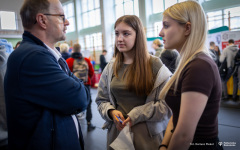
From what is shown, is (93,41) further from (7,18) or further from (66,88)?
(66,88)

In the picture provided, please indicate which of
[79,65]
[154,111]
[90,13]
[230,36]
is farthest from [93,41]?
[154,111]

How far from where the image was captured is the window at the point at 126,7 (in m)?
13.9

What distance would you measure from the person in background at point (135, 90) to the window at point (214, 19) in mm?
10006

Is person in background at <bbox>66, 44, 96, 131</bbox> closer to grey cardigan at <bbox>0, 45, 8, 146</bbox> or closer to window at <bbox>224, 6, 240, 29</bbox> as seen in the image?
grey cardigan at <bbox>0, 45, 8, 146</bbox>

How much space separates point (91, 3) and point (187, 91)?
17.8 meters

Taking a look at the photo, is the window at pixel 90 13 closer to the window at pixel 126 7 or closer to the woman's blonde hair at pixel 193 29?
the window at pixel 126 7

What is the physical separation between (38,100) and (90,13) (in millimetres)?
17428

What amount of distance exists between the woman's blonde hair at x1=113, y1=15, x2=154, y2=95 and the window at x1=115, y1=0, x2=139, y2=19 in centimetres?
1303

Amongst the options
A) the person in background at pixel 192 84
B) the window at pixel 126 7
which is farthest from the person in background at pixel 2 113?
the window at pixel 126 7

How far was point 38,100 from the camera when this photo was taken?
0.99m

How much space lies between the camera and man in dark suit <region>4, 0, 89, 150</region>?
3.20 feet

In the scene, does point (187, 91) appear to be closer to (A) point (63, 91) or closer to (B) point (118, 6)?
(A) point (63, 91)

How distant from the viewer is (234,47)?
561 cm

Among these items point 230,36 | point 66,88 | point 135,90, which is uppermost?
point 230,36
